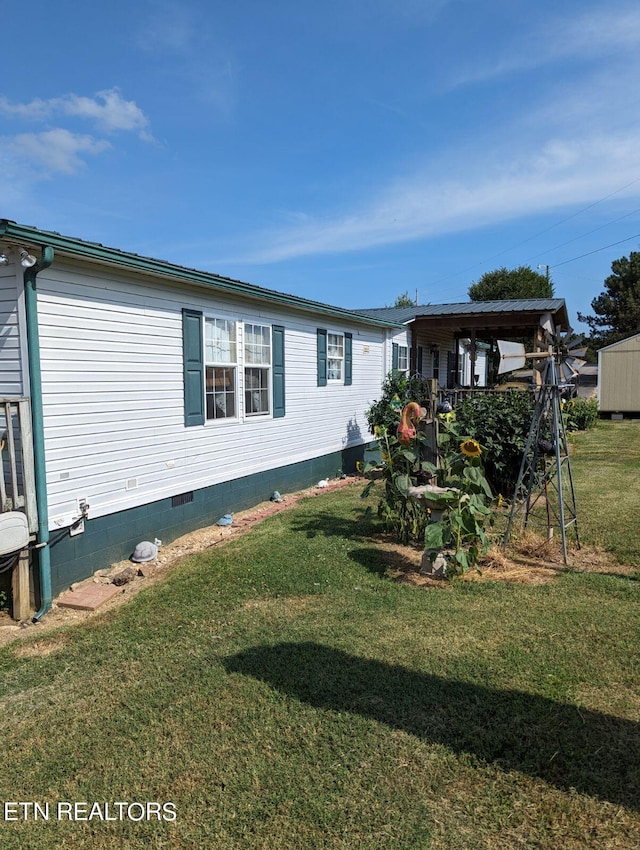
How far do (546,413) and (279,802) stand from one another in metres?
4.52

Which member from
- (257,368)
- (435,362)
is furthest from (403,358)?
(257,368)

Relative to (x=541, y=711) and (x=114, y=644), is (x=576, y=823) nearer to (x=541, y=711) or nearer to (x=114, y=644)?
(x=541, y=711)

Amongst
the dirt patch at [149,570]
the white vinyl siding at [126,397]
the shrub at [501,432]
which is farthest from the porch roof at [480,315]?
the dirt patch at [149,570]

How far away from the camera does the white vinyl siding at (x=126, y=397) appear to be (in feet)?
15.0

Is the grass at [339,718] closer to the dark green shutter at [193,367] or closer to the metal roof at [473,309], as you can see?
the dark green shutter at [193,367]

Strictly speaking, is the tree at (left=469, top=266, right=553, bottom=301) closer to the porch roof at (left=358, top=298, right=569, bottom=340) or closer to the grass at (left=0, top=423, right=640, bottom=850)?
the porch roof at (left=358, top=298, right=569, bottom=340)

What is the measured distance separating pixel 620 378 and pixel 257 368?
18197 millimetres

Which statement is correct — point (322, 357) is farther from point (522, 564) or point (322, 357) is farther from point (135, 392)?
point (522, 564)

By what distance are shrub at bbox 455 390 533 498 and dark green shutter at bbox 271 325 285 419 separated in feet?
8.30

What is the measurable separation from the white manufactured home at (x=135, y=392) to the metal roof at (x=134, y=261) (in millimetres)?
13

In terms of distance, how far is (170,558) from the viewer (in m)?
5.59

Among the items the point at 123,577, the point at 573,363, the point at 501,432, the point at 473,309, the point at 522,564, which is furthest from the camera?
the point at 473,309

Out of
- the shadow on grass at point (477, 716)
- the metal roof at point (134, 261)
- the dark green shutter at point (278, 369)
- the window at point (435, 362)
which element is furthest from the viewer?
the window at point (435, 362)

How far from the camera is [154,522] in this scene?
227 inches
